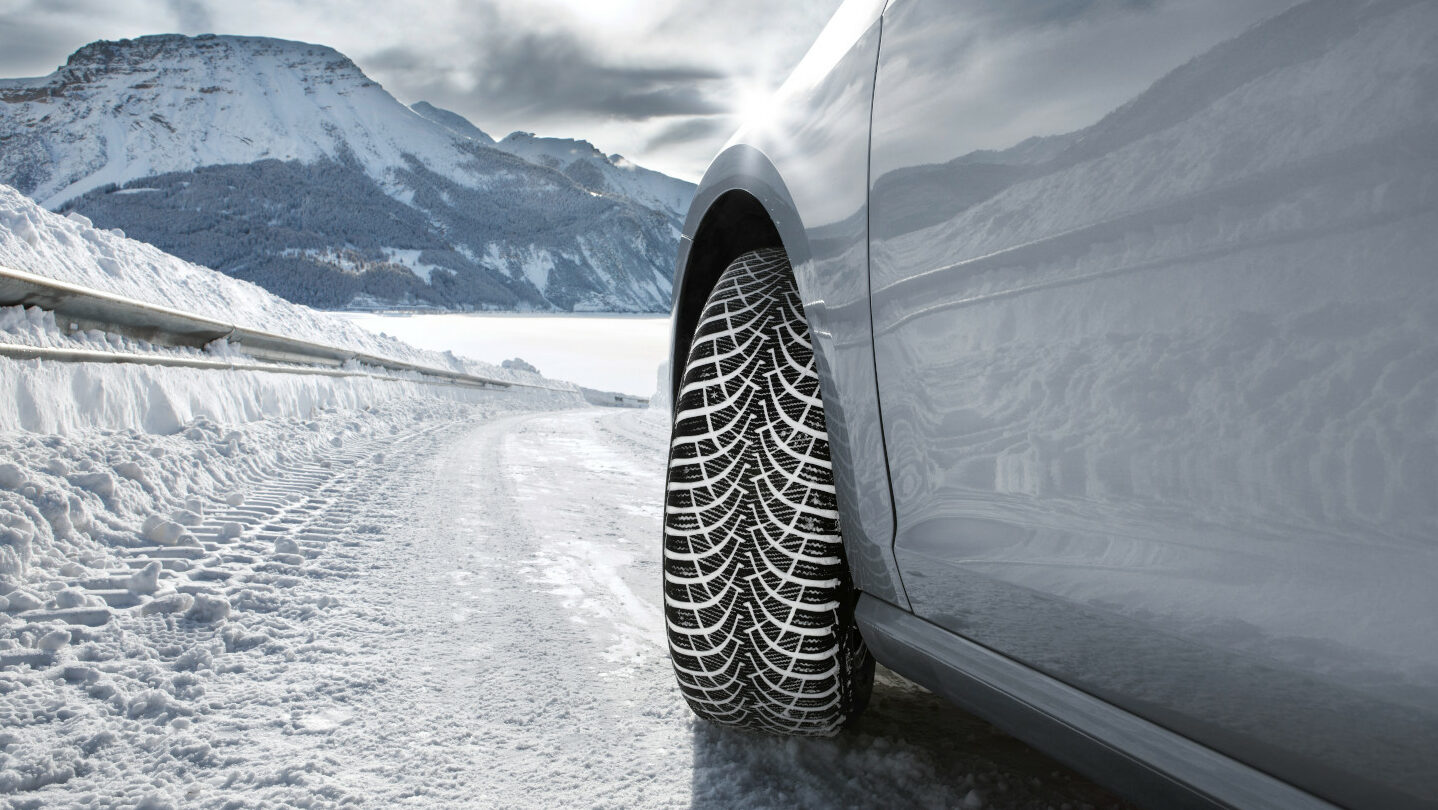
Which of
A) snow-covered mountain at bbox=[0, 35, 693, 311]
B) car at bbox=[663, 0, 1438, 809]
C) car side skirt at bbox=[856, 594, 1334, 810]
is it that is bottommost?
car side skirt at bbox=[856, 594, 1334, 810]

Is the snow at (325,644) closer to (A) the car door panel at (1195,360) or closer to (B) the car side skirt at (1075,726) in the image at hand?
(B) the car side skirt at (1075,726)

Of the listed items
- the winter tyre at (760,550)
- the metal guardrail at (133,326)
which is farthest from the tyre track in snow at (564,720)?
the metal guardrail at (133,326)

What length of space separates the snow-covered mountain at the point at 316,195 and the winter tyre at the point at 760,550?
122961mm

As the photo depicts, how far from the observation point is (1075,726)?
2.95 feet

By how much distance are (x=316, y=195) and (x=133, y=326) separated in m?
155

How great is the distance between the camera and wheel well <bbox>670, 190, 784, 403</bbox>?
1.87 metres

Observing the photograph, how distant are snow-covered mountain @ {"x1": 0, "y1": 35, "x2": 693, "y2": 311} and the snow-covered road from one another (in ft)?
400

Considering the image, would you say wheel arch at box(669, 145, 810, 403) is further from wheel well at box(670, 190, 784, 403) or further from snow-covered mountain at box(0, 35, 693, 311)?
snow-covered mountain at box(0, 35, 693, 311)

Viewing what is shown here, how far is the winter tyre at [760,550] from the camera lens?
4.49 ft

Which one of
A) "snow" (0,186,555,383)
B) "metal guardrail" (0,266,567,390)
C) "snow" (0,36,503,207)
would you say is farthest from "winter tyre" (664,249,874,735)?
"snow" (0,36,503,207)

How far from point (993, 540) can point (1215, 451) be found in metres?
0.31

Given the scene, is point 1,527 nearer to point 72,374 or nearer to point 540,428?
point 72,374

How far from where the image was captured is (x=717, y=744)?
1.54 metres

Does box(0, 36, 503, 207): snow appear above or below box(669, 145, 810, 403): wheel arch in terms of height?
above
